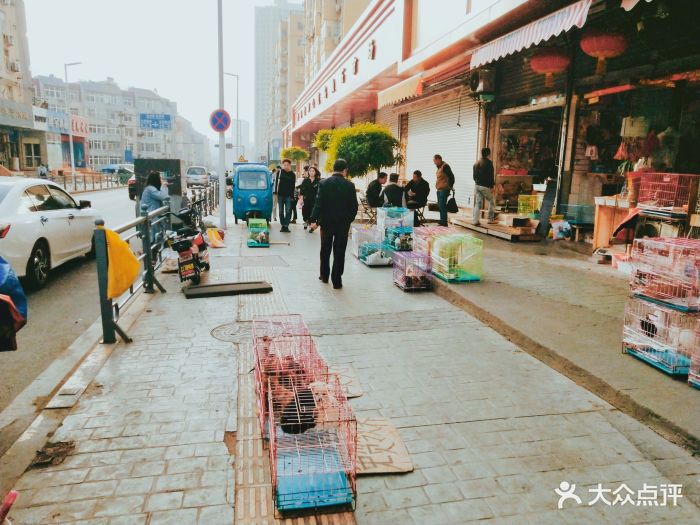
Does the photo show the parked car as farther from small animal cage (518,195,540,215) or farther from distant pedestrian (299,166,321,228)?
small animal cage (518,195,540,215)

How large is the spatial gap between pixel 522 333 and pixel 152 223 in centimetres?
569

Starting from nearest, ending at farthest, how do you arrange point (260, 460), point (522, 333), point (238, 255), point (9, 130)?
point (260, 460) → point (522, 333) → point (238, 255) → point (9, 130)

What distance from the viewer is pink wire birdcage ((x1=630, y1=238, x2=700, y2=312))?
4250 millimetres

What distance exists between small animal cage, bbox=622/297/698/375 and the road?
517cm

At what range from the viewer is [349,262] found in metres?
10.1

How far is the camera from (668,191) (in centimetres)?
722

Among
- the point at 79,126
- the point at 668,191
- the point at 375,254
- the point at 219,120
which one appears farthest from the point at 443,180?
the point at 79,126

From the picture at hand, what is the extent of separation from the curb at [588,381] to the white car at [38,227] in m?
6.33

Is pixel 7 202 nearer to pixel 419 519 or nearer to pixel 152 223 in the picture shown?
pixel 152 223

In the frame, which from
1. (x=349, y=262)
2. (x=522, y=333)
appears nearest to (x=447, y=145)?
(x=349, y=262)

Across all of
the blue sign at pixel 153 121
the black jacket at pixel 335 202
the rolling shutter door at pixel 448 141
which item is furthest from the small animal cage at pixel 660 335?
the blue sign at pixel 153 121

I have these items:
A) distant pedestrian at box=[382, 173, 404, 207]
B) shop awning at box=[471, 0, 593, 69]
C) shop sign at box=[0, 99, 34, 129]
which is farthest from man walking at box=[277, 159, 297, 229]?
shop sign at box=[0, 99, 34, 129]

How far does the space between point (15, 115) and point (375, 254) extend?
40.1 metres

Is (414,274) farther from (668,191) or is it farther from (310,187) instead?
(310,187)
